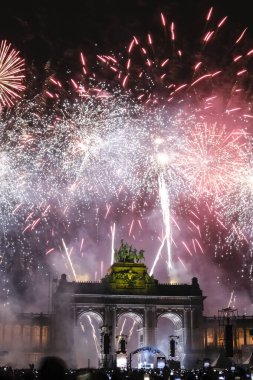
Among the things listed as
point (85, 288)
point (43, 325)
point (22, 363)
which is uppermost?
point (85, 288)

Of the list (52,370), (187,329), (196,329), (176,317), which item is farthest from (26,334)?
(52,370)

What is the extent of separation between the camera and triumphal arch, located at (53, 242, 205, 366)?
90.1m

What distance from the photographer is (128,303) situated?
90688 mm

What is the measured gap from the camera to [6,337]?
9112 centimetres

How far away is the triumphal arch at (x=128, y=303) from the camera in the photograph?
295 feet

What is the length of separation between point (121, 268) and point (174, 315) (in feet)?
40.0

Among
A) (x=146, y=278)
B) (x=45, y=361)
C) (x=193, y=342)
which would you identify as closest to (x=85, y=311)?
(x=146, y=278)

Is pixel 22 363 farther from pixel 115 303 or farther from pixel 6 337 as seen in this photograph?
pixel 115 303

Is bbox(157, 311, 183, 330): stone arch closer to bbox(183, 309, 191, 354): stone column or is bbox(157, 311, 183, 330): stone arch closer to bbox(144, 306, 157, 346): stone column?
bbox(183, 309, 191, 354): stone column

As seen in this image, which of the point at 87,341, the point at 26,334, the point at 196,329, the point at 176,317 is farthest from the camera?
the point at 87,341

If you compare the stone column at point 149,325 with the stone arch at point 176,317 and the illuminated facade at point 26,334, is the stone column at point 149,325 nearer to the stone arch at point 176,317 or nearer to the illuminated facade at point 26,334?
the stone arch at point 176,317

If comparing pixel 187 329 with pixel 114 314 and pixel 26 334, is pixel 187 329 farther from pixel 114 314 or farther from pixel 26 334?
pixel 26 334

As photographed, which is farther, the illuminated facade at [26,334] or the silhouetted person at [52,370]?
the illuminated facade at [26,334]

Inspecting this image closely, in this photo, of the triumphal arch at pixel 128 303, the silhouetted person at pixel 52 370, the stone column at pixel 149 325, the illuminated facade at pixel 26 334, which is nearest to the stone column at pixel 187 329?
the triumphal arch at pixel 128 303
